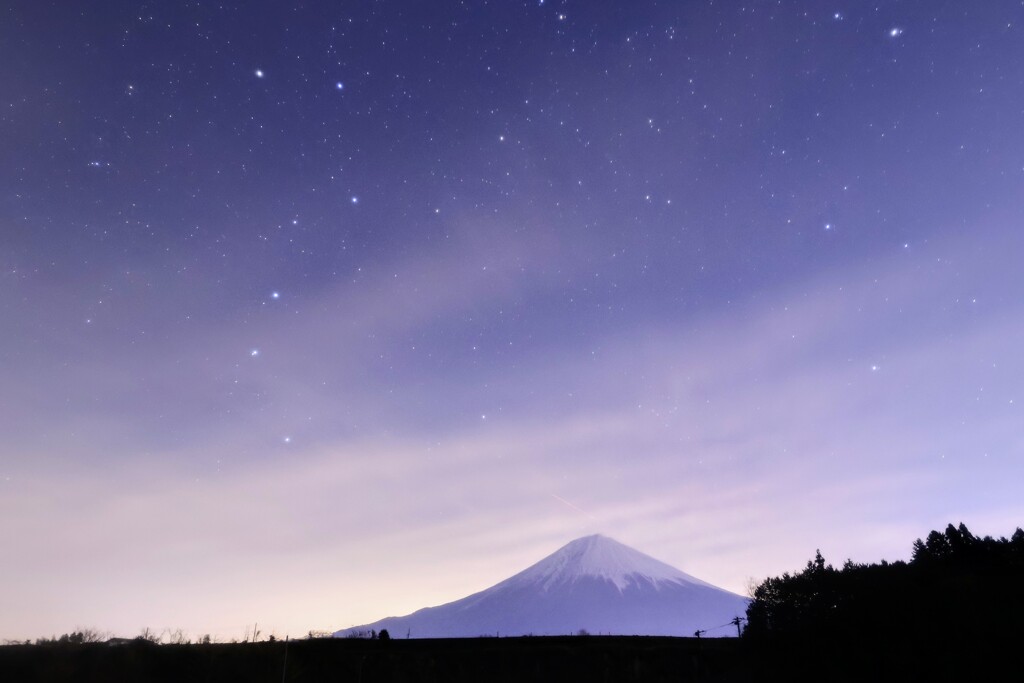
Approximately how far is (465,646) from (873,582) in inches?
1167

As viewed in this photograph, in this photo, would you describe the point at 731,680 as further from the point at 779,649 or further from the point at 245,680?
the point at 245,680

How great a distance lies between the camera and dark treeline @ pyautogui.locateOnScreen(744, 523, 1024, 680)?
34.7m

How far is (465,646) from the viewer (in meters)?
52.7

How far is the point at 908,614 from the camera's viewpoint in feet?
127

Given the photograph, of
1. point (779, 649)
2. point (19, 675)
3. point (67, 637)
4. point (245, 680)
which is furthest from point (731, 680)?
point (67, 637)

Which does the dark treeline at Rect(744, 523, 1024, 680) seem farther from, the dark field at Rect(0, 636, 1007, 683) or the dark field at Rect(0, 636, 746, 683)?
the dark field at Rect(0, 636, 746, 683)

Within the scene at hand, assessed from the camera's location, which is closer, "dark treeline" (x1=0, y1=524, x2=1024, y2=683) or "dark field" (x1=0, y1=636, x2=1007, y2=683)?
"dark treeline" (x1=0, y1=524, x2=1024, y2=683)

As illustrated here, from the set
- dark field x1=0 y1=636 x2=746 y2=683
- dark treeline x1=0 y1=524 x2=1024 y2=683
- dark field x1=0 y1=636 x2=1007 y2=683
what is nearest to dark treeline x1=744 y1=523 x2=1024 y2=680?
dark treeline x1=0 y1=524 x2=1024 y2=683

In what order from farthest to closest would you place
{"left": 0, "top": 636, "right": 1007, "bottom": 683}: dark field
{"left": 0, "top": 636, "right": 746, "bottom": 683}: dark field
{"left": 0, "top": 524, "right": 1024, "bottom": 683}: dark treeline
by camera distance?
{"left": 0, "top": 636, "right": 746, "bottom": 683}: dark field
{"left": 0, "top": 636, "right": 1007, "bottom": 683}: dark field
{"left": 0, "top": 524, "right": 1024, "bottom": 683}: dark treeline

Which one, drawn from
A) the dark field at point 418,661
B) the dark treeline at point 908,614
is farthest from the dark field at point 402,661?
the dark treeline at point 908,614

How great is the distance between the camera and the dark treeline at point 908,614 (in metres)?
34.7

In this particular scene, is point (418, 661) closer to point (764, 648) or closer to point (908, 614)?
point (764, 648)

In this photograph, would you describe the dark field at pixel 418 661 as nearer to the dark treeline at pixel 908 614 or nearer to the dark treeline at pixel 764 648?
the dark treeline at pixel 764 648

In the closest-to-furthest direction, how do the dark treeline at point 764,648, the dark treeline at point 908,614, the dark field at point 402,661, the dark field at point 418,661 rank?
the dark treeline at point 908,614 → the dark treeline at point 764,648 → the dark field at point 418,661 → the dark field at point 402,661
